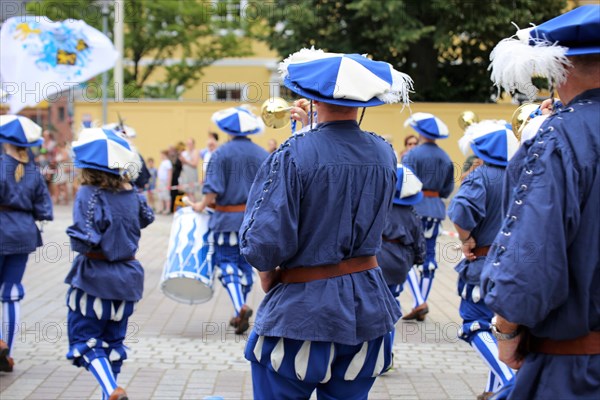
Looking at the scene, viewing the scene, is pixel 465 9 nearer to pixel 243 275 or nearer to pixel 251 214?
pixel 243 275

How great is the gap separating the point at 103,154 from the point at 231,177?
10.4 feet

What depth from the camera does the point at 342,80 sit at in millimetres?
3426

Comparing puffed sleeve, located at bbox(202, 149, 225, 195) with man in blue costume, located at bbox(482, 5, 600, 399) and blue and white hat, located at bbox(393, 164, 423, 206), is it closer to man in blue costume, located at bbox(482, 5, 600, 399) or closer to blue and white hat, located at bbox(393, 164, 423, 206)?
blue and white hat, located at bbox(393, 164, 423, 206)

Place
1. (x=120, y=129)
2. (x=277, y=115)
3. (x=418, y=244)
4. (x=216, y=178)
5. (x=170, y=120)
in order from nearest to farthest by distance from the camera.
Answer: (x=277, y=115)
(x=418, y=244)
(x=216, y=178)
(x=120, y=129)
(x=170, y=120)

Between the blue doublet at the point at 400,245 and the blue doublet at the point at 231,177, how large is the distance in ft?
6.60

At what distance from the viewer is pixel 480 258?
5141 mm

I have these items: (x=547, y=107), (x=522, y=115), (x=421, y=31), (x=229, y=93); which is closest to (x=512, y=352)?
(x=547, y=107)

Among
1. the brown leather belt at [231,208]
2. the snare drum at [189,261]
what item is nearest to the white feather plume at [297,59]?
the snare drum at [189,261]

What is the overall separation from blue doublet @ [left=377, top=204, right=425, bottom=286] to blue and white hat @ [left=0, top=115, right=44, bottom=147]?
110 inches

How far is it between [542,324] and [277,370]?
3.95ft

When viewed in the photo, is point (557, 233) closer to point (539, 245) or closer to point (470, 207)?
point (539, 245)

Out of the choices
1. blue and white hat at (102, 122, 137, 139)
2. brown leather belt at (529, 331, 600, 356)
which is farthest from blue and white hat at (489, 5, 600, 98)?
blue and white hat at (102, 122, 137, 139)

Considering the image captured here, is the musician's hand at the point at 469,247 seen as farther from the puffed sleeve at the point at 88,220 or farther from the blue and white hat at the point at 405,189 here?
the puffed sleeve at the point at 88,220

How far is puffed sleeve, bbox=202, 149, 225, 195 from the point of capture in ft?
26.5
